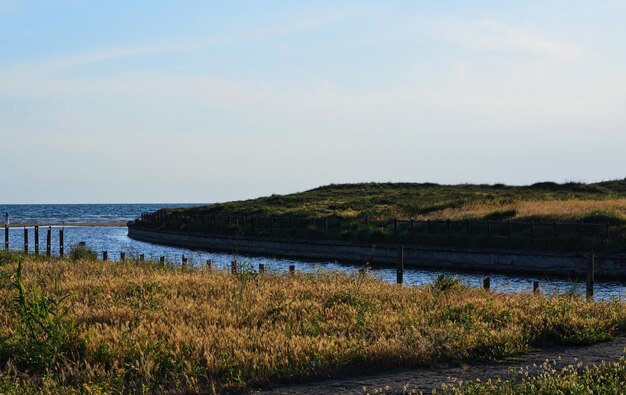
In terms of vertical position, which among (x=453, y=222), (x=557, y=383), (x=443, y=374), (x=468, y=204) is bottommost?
(x=443, y=374)

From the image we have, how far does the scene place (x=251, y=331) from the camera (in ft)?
39.3

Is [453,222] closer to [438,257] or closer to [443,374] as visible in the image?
[438,257]

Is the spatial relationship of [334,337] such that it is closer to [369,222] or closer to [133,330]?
[133,330]

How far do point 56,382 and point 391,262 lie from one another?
3619cm

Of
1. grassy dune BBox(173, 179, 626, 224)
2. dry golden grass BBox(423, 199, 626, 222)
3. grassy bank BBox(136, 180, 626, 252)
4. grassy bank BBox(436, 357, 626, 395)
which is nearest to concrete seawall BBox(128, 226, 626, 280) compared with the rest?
grassy bank BBox(136, 180, 626, 252)

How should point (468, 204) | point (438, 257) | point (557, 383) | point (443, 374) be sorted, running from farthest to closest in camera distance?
1. point (468, 204)
2. point (438, 257)
3. point (443, 374)
4. point (557, 383)

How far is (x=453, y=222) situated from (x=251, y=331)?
37625mm

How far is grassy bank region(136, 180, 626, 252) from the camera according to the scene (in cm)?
4119

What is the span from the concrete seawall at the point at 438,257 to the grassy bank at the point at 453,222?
5.45 ft

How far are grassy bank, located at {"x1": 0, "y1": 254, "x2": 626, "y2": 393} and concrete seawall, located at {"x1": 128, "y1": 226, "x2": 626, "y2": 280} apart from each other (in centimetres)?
1519

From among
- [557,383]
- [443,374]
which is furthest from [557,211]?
[557,383]

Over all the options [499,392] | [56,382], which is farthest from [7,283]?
[499,392]

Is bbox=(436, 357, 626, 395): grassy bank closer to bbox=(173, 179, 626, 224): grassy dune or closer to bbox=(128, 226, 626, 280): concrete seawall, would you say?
bbox=(128, 226, 626, 280): concrete seawall

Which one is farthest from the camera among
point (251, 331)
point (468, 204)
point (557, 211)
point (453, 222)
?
point (468, 204)
